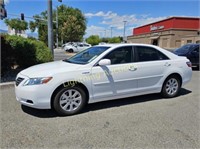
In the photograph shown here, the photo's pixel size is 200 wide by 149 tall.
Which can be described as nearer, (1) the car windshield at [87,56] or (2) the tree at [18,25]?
(1) the car windshield at [87,56]

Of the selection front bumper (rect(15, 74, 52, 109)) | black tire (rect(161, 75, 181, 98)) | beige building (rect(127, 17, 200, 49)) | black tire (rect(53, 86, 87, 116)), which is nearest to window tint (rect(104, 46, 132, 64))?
black tire (rect(53, 86, 87, 116))

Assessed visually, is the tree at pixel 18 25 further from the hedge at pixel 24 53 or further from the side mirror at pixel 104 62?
the side mirror at pixel 104 62

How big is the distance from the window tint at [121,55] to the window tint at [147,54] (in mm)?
217

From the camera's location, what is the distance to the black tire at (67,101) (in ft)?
13.3

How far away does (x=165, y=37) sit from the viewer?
4522 cm

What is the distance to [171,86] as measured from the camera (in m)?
5.48

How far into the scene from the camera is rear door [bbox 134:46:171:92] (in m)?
4.88

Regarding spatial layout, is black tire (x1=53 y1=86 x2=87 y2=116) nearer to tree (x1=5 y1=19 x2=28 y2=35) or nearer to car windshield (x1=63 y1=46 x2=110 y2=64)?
car windshield (x1=63 y1=46 x2=110 y2=64)

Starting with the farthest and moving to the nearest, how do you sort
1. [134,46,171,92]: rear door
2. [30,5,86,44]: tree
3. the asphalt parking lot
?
[30,5,86,44]: tree
[134,46,171,92]: rear door
the asphalt parking lot

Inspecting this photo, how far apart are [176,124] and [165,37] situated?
4454cm

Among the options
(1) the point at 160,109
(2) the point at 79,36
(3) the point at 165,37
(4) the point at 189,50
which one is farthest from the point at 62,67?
(2) the point at 79,36

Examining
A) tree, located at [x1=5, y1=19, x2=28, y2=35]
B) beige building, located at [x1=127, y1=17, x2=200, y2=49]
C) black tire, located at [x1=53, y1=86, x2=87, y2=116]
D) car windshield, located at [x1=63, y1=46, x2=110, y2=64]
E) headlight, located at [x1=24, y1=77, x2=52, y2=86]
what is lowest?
black tire, located at [x1=53, y1=86, x2=87, y2=116]

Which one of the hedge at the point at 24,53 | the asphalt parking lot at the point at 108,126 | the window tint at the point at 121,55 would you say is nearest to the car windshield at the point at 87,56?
the window tint at the point at 121,55

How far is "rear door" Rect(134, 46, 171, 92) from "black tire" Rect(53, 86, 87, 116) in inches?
58.5
